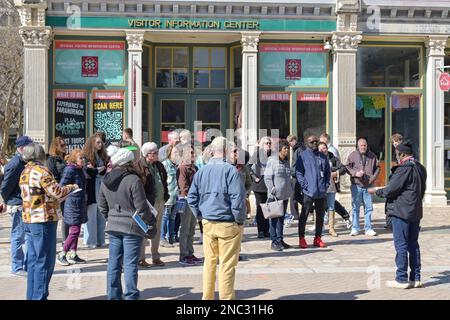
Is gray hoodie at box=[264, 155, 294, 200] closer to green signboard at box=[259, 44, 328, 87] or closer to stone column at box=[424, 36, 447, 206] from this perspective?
green signboard at box=[259, 44, 328, 87]

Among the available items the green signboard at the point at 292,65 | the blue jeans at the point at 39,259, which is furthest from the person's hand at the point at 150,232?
the green signboard at the point at 292,65

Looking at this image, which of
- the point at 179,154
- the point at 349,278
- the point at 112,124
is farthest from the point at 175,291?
the point at 112,124

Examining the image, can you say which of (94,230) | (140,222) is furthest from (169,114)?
(140,222)

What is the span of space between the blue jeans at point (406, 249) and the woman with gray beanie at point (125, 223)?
3.10m

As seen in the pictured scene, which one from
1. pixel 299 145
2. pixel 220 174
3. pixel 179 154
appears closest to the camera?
pixel 220 174

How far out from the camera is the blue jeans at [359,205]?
12.6 meters

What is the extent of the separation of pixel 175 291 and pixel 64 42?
35.6 ft

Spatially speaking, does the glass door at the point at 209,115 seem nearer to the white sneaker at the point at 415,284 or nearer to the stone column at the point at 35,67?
the stone column at the point at 35,67

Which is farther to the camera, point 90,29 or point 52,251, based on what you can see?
point 90,29

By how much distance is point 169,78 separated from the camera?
18.6 metres

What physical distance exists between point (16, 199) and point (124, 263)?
95.6 inches

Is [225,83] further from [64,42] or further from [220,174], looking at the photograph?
[220,174]

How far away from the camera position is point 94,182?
10766 millimetres

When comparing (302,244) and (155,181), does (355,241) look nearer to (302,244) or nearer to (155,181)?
(302,244)
